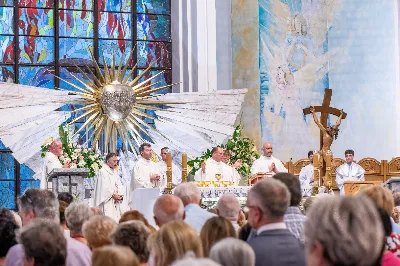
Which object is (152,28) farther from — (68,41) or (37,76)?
(37,76)

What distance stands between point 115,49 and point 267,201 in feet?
46.7

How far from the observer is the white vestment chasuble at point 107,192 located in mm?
14578

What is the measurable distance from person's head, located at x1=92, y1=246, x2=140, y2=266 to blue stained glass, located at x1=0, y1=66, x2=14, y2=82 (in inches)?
568

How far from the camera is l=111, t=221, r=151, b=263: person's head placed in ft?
16.8

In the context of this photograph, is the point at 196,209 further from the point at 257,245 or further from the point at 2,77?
the point at 2,77

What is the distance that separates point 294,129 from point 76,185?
6046 mm

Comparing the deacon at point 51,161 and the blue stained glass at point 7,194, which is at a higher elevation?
the deacon at point 51,161

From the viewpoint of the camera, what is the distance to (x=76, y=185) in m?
13.7

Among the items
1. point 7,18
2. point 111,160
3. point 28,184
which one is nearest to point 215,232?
point 111,160

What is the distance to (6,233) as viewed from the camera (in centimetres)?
559

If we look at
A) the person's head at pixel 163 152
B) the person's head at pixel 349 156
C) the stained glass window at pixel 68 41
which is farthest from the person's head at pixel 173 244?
the stained glass window at pixel 68 41

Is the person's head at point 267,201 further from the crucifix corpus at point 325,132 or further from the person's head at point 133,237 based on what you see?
the crucifix corpus at point 325,132

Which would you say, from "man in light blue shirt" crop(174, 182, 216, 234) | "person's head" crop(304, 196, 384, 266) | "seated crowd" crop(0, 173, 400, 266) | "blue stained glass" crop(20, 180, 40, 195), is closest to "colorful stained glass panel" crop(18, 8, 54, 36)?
"blue stained glass" crop(20, 180, 40, 195)

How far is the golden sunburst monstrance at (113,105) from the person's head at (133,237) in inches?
438
